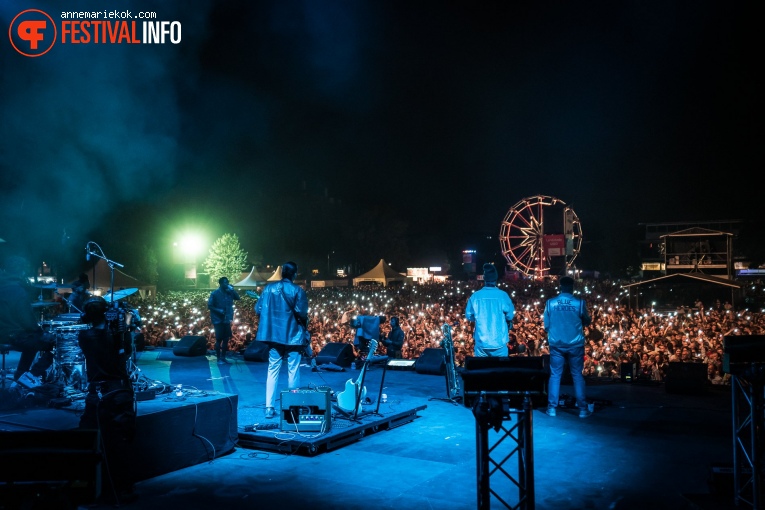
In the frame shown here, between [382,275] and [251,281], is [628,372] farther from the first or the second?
[382,275]

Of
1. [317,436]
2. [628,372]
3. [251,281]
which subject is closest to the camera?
[317,436]

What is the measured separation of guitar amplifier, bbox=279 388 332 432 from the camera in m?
6.40

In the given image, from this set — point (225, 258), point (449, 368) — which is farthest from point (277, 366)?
point (225, 258)

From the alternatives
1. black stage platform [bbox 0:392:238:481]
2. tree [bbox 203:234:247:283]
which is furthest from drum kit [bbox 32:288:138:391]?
tree [bbox 203:234:247:283]

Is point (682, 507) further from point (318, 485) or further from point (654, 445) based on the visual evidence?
point (318, 485)

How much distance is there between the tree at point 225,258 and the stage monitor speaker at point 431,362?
109 feet

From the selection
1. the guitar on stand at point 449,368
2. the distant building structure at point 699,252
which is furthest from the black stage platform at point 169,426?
the distant building structure at point 699,252

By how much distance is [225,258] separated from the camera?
43.4m

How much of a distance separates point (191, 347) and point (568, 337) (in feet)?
30.6

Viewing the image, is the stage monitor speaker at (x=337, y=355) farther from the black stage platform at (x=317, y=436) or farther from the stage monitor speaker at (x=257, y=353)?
the black stage platform at (x=317, y=436)

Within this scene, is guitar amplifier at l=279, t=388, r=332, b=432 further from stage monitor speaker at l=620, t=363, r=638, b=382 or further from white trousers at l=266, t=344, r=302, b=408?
stage monitor speaker at l=620, t=363, r=638, b=382

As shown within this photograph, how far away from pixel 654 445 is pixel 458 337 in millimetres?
5618

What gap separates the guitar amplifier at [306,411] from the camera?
6398 mm

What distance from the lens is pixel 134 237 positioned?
3806 cm
